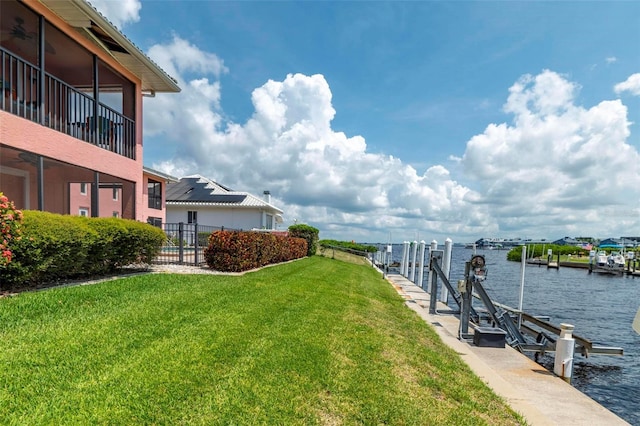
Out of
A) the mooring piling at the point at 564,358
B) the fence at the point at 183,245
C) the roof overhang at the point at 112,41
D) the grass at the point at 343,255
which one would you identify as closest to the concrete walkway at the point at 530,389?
the mooring piling at the point at 564,358

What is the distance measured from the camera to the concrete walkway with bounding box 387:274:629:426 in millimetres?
3980

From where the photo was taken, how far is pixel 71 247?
675 centimetres

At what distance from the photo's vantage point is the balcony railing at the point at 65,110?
24.9 ft

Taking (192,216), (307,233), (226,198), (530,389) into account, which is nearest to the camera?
(530,389)

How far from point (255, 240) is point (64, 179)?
6.10 metres

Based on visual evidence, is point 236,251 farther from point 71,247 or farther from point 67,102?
point 67,102

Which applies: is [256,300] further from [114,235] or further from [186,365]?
[114,235]

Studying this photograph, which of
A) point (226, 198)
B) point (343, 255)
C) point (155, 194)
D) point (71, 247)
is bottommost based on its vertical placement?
point (343, 255)

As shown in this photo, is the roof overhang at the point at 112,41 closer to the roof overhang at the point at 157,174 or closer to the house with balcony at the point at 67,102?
the house with balcony at the point at 67,102

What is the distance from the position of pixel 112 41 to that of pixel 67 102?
6.29 ft

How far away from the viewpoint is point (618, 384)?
7.04m

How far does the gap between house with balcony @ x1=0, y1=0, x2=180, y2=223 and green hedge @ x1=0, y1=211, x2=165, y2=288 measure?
1.32 m

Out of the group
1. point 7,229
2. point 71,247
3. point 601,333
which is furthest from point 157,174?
point 601,333

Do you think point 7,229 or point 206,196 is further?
point 206,196
